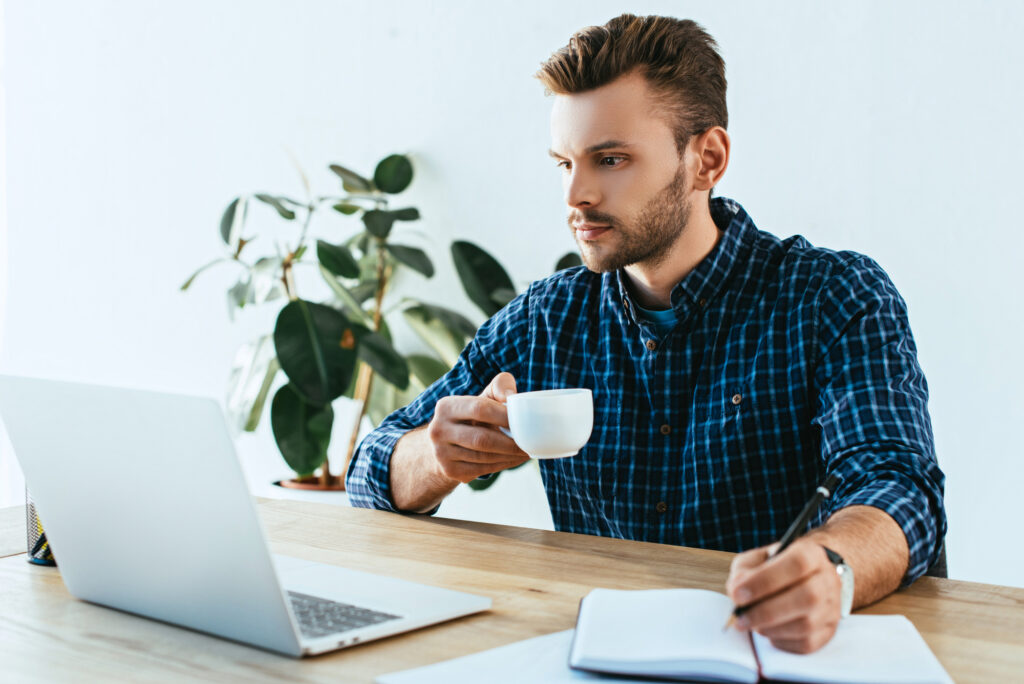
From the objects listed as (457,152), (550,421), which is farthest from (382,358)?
(550,421)

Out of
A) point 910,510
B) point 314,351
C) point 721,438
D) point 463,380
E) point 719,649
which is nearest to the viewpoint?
point 719,649

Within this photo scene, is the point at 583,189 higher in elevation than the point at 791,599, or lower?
higher

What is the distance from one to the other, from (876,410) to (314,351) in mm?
1563

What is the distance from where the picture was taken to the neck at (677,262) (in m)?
1.45

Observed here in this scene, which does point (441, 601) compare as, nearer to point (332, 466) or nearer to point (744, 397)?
point (744, 397)

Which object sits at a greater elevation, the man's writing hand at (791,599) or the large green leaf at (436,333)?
the man's writing hand at (791,599)

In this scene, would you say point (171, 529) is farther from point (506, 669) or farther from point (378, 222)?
point (378, 222)

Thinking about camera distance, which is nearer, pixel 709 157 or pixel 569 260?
pixel 709 157

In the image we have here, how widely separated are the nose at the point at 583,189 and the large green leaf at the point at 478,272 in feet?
3.71

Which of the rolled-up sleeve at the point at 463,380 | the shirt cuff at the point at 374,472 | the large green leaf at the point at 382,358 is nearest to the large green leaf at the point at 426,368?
the large green leaf at the point at 382,358

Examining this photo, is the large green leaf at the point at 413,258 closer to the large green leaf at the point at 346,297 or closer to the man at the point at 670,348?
the large green leaf at the point at 346,297

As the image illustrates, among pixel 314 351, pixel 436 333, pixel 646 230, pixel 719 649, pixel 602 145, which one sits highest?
pixel 602 145

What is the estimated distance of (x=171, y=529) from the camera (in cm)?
76

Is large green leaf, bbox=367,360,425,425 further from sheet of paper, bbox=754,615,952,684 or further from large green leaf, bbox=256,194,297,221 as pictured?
sheet of paper, bbox=754,615,952,684
